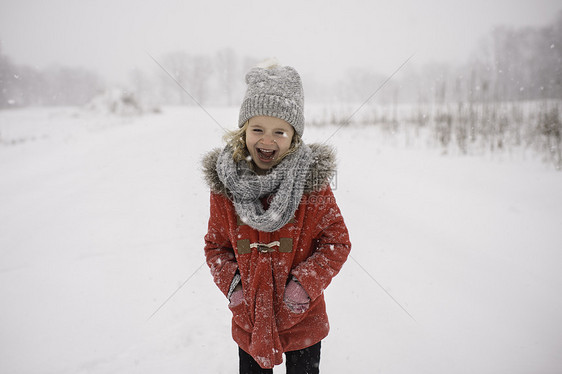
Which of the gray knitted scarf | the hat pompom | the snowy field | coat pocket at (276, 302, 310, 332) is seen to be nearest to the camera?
the gray knitted scarf

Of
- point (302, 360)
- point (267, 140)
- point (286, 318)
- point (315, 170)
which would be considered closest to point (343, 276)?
point (302, 360)

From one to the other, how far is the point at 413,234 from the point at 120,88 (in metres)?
22.4

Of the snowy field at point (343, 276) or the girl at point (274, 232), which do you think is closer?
the girl at point (274, 232)

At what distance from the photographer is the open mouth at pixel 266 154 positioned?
150 cm

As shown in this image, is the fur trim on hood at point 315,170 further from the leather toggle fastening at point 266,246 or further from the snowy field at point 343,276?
the snowy field at point 343,276

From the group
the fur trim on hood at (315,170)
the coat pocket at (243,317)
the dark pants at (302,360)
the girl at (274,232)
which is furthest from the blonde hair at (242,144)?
the dark pants at (302,360)

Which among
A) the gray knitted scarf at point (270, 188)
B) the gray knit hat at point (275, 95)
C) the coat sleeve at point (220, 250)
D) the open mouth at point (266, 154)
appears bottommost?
the coat sleeve at point (220, 250)

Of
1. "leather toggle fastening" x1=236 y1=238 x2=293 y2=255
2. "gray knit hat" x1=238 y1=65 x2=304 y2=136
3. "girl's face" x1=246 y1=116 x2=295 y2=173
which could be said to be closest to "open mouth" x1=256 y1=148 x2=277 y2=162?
"girl's face" x1=246 y1=116 x2=295 y2=173

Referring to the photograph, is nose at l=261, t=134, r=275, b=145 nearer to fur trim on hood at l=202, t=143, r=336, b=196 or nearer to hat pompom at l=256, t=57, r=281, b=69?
fur trim on hood at l=202, t=143, r=336, b=196

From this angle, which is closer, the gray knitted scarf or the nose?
the gray knitted scarf

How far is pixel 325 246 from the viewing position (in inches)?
57.7

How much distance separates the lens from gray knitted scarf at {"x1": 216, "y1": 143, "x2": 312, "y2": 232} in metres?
1.36

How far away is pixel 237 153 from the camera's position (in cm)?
156

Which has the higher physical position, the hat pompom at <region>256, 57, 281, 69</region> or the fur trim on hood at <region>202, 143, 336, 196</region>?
the hat pompom at <region>256, 57, 281, 69</region>
